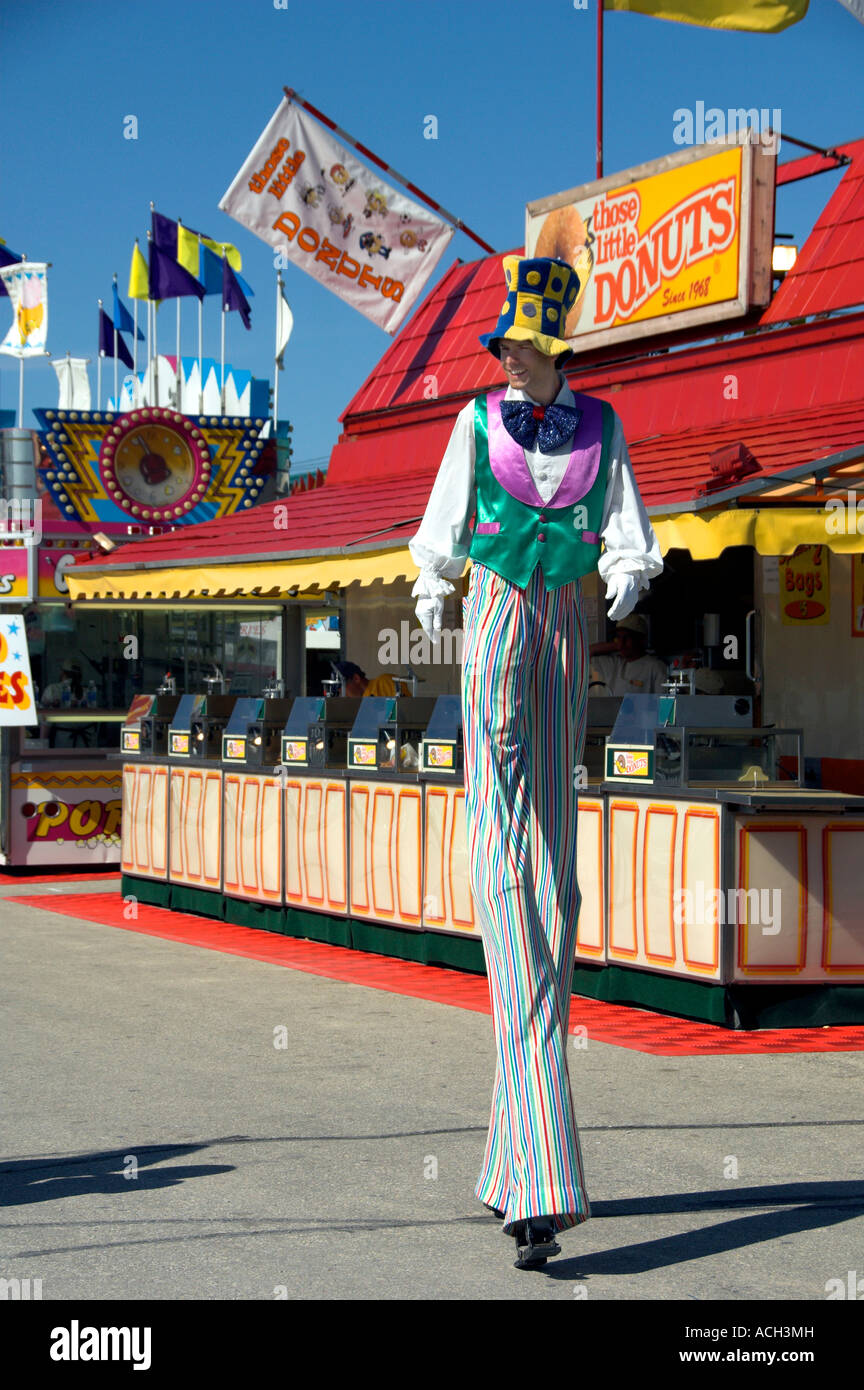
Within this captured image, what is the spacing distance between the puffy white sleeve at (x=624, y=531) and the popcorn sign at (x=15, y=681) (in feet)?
32.2

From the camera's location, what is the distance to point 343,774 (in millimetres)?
9648

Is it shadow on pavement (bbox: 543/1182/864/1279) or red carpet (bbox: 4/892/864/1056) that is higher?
shadow on pavement (bbox: 543/1182/864/1279)

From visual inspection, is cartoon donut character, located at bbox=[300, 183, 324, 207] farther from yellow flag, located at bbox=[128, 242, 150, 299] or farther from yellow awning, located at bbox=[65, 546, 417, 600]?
yellow flag, located at bbox=[128, 242, 150, 299]

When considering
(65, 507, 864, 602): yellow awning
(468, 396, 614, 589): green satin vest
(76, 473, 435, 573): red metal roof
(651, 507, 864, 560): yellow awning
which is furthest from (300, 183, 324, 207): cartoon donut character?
(468, 396, 614, 589): green satin vest

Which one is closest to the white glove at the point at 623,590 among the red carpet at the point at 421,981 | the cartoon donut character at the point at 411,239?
the red carpet at the point at 421,981

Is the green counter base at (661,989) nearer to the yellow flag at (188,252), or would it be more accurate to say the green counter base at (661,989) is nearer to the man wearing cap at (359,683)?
the man wearing cap at (359,683)

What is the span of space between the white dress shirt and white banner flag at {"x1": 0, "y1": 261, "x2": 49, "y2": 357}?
25460 mm

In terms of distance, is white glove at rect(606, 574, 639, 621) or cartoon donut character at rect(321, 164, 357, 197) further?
cartoon donut character at rect(321, 164, 357, 197)

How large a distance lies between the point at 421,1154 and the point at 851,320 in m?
6.03

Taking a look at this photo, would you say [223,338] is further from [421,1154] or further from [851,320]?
[421,1154]

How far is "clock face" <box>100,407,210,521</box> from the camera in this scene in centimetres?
1950

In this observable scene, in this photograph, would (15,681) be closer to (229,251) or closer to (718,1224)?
(718,1224)
